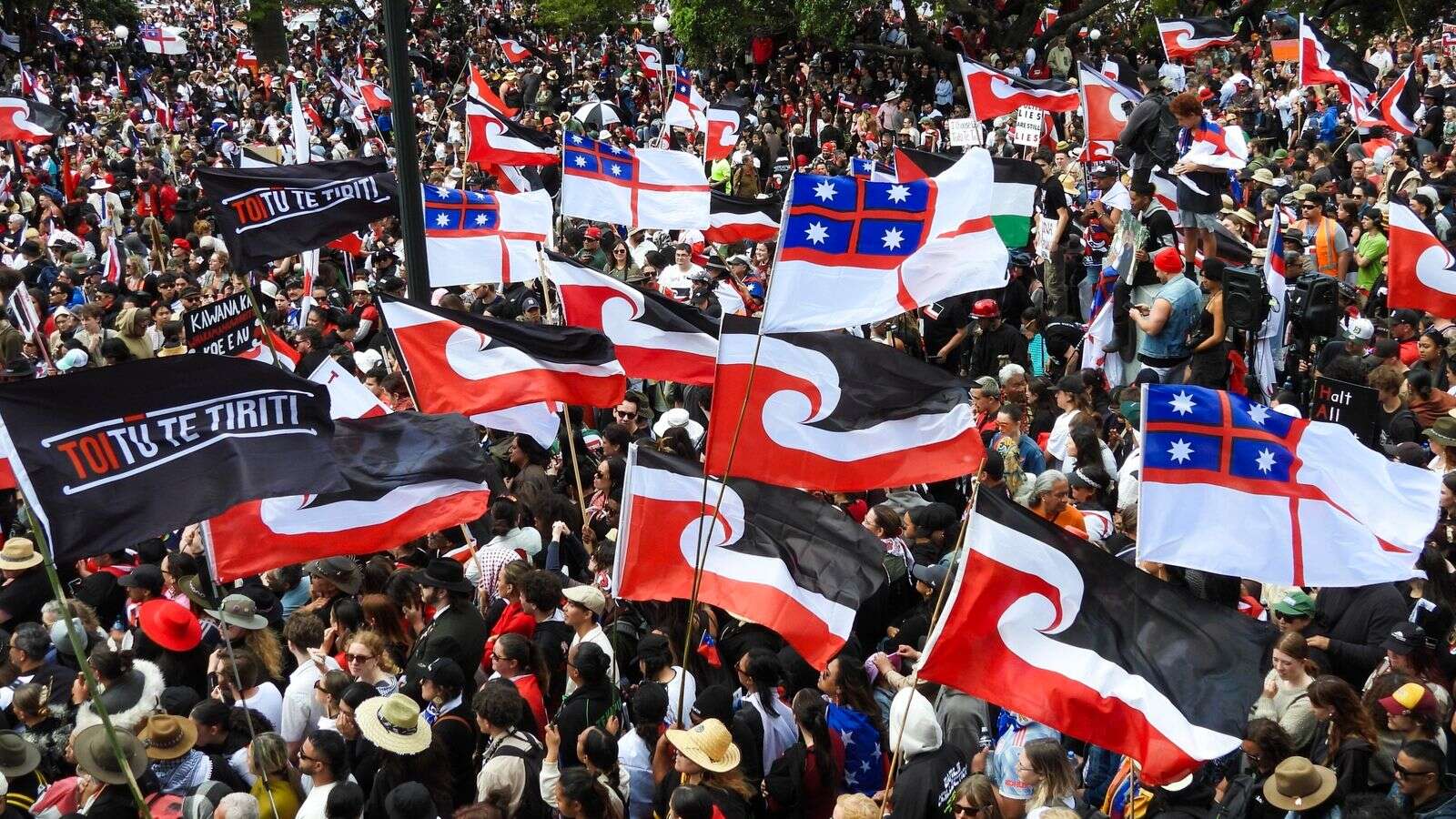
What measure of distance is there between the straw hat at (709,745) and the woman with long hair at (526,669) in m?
1.26

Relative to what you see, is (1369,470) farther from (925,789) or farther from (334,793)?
(334,793)

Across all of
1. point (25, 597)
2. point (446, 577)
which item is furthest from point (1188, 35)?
point (25, 597)

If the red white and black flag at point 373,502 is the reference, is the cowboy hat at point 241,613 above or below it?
below

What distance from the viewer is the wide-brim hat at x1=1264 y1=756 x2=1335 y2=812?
6.11 m

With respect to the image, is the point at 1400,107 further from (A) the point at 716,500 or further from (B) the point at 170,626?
(B) the point at 170,626

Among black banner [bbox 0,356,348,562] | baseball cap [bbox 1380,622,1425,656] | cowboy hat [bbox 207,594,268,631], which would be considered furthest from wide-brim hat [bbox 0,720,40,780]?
baseball cap [bbox 1380,622,1425,656]

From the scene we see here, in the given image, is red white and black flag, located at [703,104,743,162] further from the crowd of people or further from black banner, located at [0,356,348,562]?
black banner, located at [0,356,348,562]

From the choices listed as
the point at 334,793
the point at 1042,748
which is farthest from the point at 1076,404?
the point at 334,793

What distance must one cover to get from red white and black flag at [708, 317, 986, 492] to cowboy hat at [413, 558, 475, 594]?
1.77m

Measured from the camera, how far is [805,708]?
7012 millimetres

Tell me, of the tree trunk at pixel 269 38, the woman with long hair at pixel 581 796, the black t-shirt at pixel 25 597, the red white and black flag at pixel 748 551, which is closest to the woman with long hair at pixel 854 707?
the red white and black flag at pixel 748 551

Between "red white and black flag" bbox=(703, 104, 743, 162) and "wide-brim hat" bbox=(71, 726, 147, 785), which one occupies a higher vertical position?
"wide-brim hat" bbox=(71, 726, 147, 785)

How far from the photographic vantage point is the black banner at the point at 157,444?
Result: 5797 millimetres

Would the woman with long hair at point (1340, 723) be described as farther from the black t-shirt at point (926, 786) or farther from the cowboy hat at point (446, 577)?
the cowboy hat at point (446, 577)
